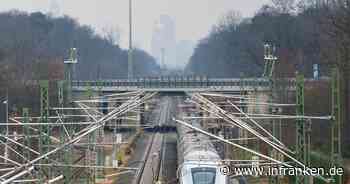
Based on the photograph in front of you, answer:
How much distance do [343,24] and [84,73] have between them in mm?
83984

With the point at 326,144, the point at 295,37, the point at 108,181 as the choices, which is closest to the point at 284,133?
the point at 326,144

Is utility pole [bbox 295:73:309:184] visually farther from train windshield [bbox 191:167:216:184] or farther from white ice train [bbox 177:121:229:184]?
train windshield [bbox 191:167:216:184]

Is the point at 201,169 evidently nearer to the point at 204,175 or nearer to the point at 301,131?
the point at 204,175

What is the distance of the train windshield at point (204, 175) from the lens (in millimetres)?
28344

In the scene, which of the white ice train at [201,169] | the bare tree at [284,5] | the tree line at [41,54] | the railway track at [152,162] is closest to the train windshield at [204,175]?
the white ice train at [201,169]

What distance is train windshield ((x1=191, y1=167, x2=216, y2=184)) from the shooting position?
2834cm

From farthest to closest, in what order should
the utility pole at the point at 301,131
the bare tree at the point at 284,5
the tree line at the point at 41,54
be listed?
1. the bare tree at the point at 284,5
2. the tree line at the point at 41,54
3. the utility pole at the point at 301,131

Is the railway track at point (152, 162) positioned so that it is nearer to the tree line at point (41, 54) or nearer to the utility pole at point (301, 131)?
the tree line at point (41, 54)

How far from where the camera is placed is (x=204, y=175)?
28.5m

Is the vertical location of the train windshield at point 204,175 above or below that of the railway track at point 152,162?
above

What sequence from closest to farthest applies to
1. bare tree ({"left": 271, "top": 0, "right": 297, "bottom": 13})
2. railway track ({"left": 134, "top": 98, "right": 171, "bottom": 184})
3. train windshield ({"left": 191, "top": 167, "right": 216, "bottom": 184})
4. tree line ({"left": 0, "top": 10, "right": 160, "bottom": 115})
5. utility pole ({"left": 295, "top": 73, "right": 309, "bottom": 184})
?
utility pole ({"left": 295, "top": 73, "right": 309, "bottom": 184}), train windshield ({"left": 191, "top": 167, "right": 216, "bottom": 184}), railway track ({"left": 134, "top": 98, "right": 171, "bottom": 184}), tree line ({"left": 0, "top": 10, "right": 160, "bottom": 115}), bare tree ({"left": 271, "top": 0, "right": 297, "bottom": 13})

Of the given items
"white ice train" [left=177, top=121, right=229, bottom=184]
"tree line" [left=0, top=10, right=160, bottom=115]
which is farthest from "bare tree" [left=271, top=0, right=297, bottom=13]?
"white ice train" [left=177, top=121, right=229, bottom=184]

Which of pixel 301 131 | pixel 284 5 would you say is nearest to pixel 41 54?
pixel 284 5

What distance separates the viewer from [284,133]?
45.6m
